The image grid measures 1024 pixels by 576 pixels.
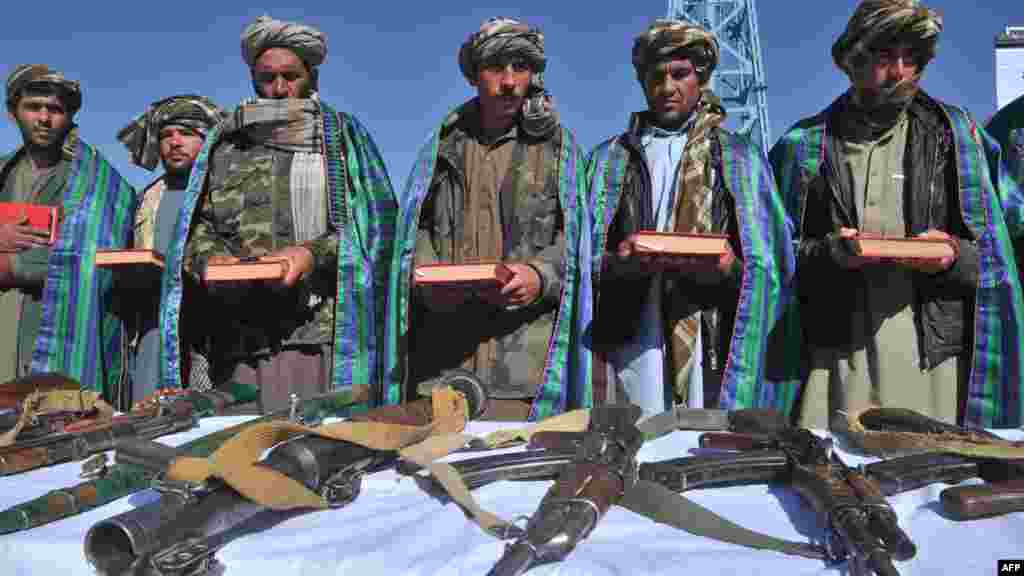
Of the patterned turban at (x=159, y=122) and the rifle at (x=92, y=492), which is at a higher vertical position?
the patterned turban at (x=159, y=122)

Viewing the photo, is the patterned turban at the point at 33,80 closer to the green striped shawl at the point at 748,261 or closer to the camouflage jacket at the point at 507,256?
the camouflage jacket at the point at 507,256

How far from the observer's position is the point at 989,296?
3215mm

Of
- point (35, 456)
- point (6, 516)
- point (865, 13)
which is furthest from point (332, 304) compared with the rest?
point (865, 13)

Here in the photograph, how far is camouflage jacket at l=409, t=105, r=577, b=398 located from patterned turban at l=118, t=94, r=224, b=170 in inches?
67.3

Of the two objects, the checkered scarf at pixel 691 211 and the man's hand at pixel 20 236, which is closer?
the checkered scarf at pixel 691 211

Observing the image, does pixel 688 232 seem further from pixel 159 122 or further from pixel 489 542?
pixel 159 122

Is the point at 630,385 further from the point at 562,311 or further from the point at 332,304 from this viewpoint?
the point at 332,304

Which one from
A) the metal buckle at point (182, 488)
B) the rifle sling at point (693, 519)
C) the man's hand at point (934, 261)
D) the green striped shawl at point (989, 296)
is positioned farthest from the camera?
the green striped shawl at point (989, 296)

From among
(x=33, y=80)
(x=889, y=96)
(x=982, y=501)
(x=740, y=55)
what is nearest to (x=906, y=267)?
(x=889, y=96)

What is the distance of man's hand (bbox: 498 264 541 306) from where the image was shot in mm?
2873

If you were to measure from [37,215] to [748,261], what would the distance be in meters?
4.12

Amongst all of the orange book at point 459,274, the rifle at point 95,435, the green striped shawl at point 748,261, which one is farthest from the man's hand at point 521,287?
the rifle at point 95,435

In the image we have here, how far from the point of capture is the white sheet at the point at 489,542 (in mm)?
1151

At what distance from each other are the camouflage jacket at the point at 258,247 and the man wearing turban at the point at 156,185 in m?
0.61
